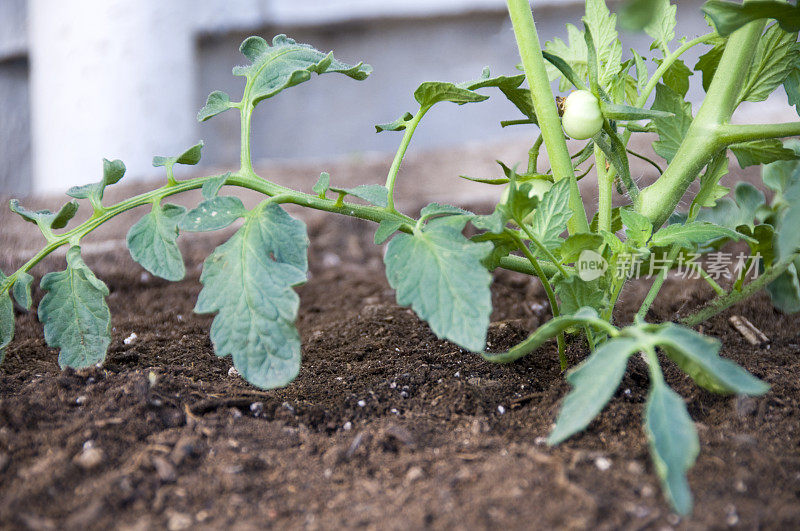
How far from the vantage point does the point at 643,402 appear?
0.95 metres

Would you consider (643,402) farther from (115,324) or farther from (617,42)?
(115,324)

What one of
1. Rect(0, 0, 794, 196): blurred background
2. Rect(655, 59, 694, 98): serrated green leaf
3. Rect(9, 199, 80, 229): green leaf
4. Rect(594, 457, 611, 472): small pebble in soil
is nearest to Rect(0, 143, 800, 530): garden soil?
Rect(594, 457, 611, 472): small pebble in soil

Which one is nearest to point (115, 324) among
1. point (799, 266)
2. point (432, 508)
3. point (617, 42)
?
point (432, 508)

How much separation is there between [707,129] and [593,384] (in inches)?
18.8

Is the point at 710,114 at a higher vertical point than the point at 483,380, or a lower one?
higher

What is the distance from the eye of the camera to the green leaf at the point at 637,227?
913 millimetres

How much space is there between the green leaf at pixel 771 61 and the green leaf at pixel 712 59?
0.18 ft

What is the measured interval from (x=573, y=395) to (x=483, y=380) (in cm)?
33

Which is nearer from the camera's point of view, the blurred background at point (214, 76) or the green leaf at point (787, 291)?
the green leaf at point (787, 291)

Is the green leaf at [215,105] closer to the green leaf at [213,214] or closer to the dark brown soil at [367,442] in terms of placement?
the green leaf at [213,214]

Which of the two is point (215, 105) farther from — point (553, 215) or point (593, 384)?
point (593, 384)

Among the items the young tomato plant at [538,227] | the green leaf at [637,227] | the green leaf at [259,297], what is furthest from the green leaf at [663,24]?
the green leaf at [259,297]

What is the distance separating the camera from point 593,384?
2.27ft

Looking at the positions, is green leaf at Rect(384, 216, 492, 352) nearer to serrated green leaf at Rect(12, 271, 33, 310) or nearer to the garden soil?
the garden soil
